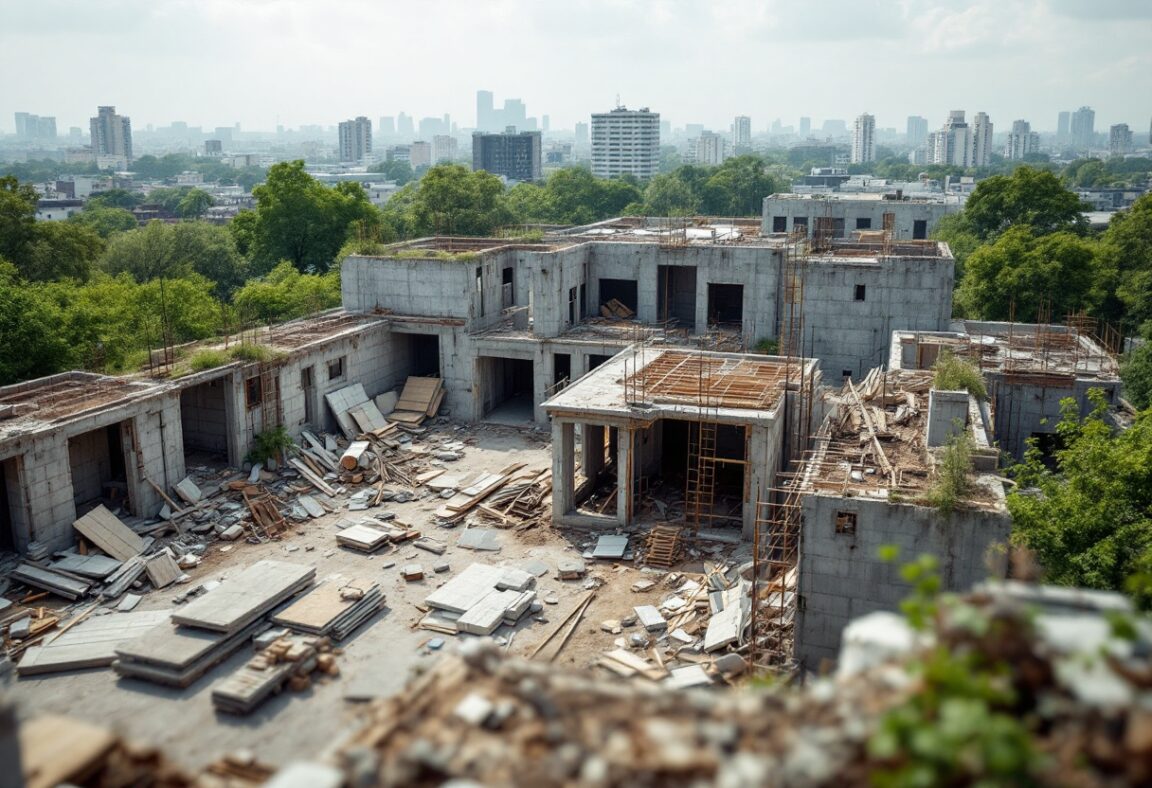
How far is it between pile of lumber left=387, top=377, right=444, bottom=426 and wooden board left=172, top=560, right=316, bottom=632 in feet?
42.6

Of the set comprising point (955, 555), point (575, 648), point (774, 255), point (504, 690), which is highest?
point (774, 255)

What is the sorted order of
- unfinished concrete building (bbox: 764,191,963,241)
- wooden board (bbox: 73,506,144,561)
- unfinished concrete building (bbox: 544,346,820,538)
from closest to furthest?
wooden board (bbox: 73,506,144,561) < unfinished concrete building (bbox: 544,346,820,538) < unfinished concrete building (bbox: 764,191,963,241)

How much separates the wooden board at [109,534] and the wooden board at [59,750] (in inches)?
643

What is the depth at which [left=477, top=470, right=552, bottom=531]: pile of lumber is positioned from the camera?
27.9 m

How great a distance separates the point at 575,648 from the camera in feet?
68.9

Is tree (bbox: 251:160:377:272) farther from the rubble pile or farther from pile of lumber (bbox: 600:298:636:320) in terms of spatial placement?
the rubble pile

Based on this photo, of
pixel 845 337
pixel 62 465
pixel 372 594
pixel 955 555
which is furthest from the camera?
pixel 845 337

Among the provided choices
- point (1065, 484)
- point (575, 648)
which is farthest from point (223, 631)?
point (1065, 484)

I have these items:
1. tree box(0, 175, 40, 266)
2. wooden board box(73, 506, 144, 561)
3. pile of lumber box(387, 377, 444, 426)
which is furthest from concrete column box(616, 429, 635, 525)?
tree box(0, 175, 40, 266)

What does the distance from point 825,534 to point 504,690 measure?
11.5 meters

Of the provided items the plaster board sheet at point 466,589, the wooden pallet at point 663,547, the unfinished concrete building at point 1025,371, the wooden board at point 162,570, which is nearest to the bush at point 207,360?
the wooden board at point 162,570

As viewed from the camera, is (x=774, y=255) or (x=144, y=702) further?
(x=774, y=255)

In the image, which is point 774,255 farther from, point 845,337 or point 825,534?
point 825,534

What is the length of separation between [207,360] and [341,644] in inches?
497
